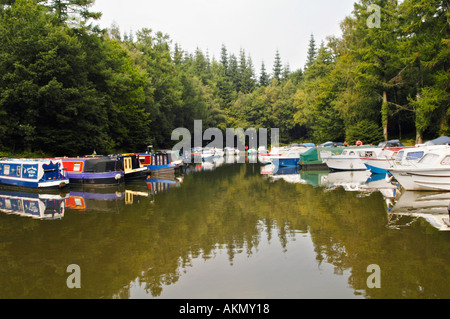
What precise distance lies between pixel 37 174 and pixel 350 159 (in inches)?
1010

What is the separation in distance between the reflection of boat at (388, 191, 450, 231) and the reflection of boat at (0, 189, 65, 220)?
14.0 metres

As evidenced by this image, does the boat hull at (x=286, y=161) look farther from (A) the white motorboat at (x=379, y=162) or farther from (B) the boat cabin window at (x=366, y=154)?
(A) the white motorboat at (x=379, y=162)

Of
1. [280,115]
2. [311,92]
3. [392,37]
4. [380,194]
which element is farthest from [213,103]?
[380,194]

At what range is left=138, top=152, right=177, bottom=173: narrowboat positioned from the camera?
3441 centimetres

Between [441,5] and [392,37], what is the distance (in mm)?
8467

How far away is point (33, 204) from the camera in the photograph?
60.2 ft

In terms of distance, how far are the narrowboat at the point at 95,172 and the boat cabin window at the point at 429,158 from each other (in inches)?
757

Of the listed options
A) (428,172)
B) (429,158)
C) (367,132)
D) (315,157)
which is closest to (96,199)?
(428,172)

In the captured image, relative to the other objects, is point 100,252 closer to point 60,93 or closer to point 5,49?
point 60,93

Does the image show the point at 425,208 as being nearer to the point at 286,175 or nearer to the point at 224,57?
the point at 286,175

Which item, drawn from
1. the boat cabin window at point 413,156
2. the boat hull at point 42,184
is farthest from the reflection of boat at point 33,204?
the boat cabin window at point 413,156

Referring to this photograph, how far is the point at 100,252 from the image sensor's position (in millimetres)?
10133

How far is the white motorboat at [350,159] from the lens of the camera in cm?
3259
